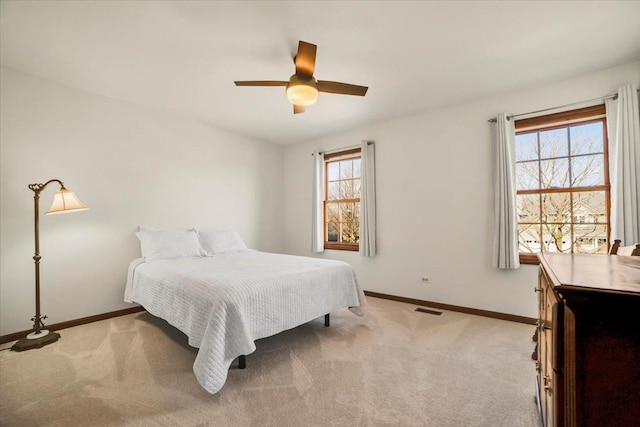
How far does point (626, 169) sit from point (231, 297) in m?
3.58

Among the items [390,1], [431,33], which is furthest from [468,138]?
[390,1]

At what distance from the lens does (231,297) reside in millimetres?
1969

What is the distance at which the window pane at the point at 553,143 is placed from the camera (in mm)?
3068

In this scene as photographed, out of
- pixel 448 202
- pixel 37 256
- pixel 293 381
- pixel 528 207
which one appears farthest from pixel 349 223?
pixel 37 256

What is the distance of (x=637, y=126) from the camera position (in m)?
2.50

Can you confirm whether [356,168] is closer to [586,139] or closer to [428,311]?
[428,311]

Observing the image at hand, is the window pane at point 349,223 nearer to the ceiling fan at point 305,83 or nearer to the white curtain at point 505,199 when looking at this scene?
the white curtain at point 505,199

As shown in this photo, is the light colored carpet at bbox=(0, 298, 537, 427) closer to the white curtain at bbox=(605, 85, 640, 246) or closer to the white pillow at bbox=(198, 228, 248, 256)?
the white pillow at bbox=(198, 228, 248, 256)

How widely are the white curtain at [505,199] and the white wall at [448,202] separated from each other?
146 millimetres

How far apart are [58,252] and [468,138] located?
4.88m

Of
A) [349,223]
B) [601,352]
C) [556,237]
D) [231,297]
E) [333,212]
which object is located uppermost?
[333,212]

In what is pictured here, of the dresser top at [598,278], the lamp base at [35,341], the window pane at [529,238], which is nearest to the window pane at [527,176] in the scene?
the window pane at [529,238]

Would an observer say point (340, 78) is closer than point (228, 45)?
No

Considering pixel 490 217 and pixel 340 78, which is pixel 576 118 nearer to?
pixel 490 217
